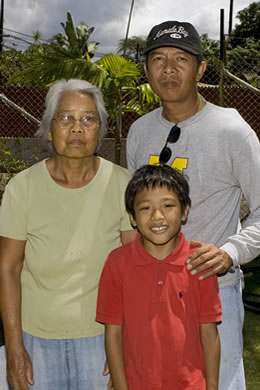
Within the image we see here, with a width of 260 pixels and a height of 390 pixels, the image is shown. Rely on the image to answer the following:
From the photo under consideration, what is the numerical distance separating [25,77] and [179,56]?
5.68m

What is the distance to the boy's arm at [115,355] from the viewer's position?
2.26m

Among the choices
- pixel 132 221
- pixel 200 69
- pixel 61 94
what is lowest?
pixel 132 221

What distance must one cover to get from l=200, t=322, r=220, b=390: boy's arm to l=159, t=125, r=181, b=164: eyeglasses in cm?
72

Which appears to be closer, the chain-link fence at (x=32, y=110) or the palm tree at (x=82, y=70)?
the palm tree at (x=82, y=70)

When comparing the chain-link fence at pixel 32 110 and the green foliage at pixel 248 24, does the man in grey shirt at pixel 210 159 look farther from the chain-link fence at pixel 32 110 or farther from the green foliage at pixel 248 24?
the green foliage at pixel 248 24

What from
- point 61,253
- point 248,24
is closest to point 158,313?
point 61,253

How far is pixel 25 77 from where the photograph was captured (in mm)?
7988

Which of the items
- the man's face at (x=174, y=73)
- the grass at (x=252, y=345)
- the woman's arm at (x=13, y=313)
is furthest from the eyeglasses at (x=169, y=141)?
the grass at (x=252, y=345)

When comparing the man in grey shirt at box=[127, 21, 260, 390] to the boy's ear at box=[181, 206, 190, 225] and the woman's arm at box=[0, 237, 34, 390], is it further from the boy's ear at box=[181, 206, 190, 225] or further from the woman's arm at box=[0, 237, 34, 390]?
the woman's arm at box=[0, 237, 34, 390]

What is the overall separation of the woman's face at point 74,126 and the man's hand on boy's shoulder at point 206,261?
630mm

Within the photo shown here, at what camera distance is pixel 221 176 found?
248 cm

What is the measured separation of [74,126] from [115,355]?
93cm

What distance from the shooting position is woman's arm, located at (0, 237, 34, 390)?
7.88ft

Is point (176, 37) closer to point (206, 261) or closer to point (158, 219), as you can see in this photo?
point (158, 219)
